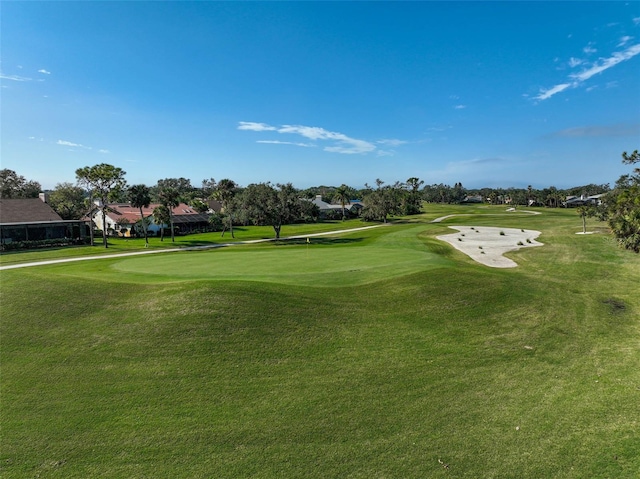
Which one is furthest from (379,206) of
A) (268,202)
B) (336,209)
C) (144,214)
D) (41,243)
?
(41,243)

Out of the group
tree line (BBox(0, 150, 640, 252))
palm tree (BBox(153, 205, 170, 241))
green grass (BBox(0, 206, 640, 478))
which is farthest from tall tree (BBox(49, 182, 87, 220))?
green grass (BBox(0, 206, 640, 478))

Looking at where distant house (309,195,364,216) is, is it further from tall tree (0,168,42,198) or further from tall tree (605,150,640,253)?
tall tree (605,150,640,253)

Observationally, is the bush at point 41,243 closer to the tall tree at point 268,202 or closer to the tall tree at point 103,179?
the tall tree at point 103,179

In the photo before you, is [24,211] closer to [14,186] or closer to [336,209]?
[14,186]

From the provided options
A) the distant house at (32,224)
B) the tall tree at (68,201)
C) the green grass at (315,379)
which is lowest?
the green grass at (315,379)

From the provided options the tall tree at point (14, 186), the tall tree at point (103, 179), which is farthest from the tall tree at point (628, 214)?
the tall tree at point (14, 186)
